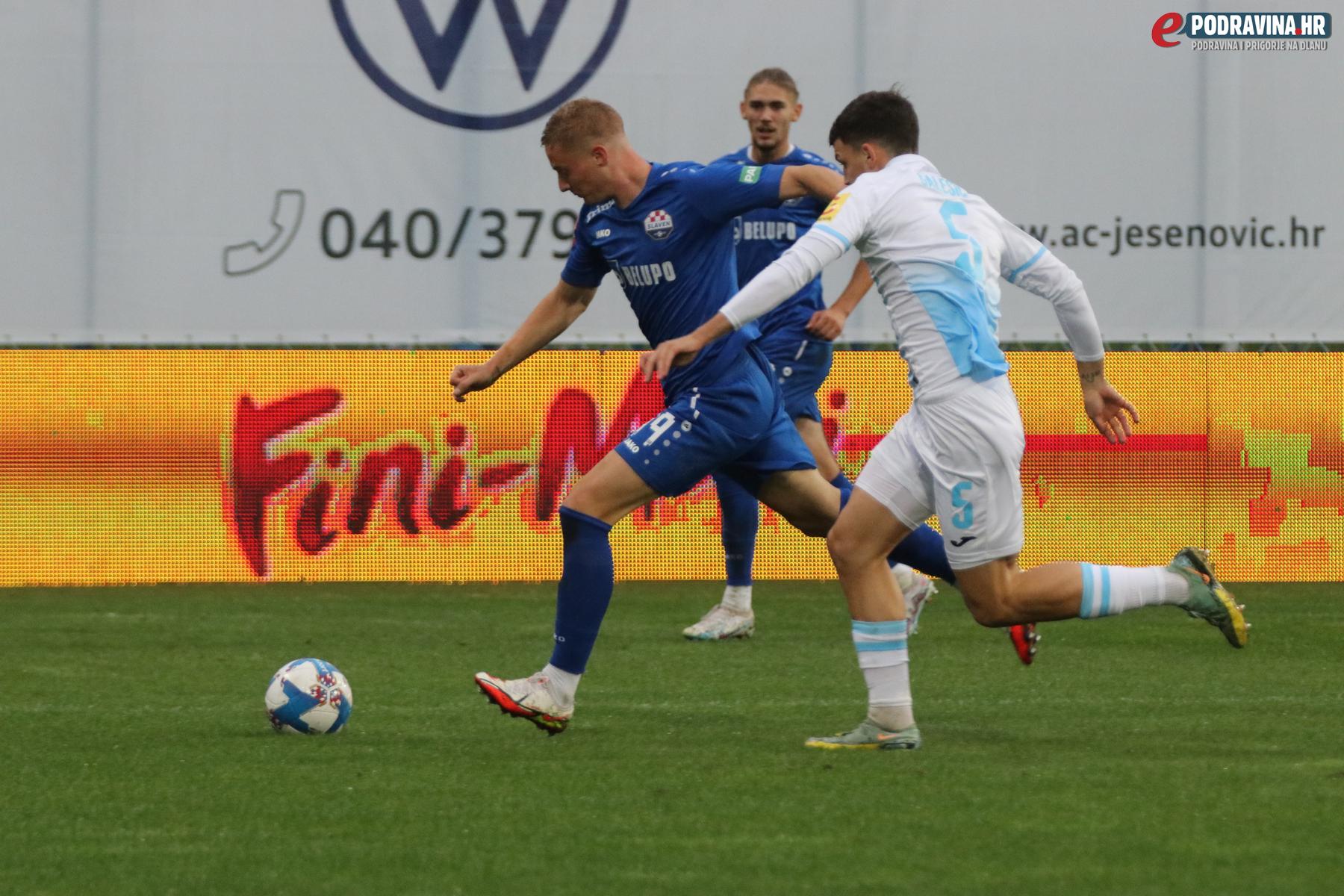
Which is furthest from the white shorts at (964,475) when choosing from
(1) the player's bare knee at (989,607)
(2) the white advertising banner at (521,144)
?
(2) the white advertising banner at (521,144)

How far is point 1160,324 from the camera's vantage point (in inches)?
466

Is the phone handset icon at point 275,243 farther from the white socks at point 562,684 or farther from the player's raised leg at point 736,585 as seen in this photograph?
the white socks at point 562,684

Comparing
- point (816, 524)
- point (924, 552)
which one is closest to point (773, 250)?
point (816, 524)

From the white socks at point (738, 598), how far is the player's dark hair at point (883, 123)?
3518mm

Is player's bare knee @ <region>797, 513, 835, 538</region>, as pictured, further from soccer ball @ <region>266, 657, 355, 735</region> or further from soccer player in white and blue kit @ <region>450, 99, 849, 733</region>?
soccer ball @ <region>266, 657, 355, 735</region>

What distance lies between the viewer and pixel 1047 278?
6.08 metres

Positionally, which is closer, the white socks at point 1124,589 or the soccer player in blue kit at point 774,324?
the white socks at point 1124,589

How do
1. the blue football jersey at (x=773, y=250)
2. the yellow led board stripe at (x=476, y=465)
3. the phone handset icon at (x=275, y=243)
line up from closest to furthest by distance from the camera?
1. the blue football jersey at (x=773, y=250)
2. the yellow led board stripe at (x=476, y=465)
3. the phone handset icon at (x=275, y=243)

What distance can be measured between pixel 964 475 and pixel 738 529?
11.8ft

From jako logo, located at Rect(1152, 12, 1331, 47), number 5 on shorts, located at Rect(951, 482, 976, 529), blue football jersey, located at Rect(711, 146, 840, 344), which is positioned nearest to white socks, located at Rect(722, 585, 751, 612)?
blue football jersey, located at Rect(711, 146, 840, 344)

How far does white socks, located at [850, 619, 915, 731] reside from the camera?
19.4 ft

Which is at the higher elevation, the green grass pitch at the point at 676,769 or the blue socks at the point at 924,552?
the blue socks at the point at 924,552

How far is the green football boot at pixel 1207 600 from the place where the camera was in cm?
604

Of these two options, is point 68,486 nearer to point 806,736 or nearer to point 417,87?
point 417,87
